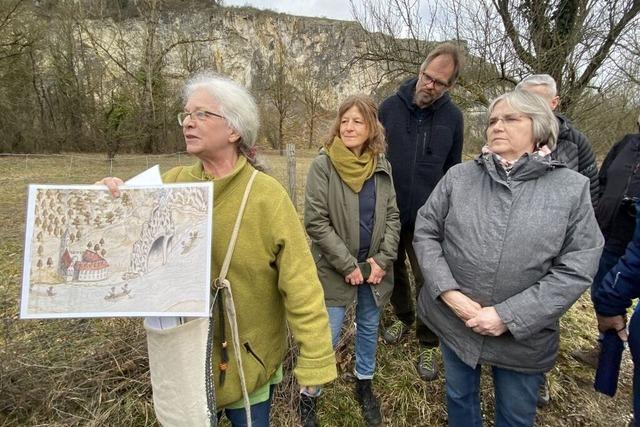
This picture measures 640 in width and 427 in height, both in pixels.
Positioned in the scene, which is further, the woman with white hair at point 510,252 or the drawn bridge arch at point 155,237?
the woman with white hair at point 510,252

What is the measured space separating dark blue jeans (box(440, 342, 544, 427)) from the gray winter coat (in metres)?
0.11

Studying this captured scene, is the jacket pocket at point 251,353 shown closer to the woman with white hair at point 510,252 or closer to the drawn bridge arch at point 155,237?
Answer: the drawn bridge arch at point 155,237

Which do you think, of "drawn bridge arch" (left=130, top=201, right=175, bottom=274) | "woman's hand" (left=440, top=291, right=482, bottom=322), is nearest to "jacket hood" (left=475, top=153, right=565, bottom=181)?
"woman's hand" (left=440, top=291, right=482, bottom=322)

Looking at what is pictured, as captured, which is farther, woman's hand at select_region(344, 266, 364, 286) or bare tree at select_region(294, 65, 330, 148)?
bare tree at select_region(294, 65, 330, 148)

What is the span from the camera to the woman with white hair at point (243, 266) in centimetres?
136

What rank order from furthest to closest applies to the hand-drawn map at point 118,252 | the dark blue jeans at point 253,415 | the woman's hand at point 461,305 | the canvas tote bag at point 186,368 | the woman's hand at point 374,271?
1. the woman's hand at point 374,271
2. the woman's hand at point 461,305
3. the dark blue jeans at point 253,415
4. the canvas tote bag at point 186,368
5. the hand-drawn map at point 118,252

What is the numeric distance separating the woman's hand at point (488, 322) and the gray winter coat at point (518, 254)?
3 centimetres

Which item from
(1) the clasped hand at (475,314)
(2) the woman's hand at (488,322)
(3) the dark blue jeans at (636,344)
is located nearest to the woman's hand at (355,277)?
(1) the clasped hand at (475,314)

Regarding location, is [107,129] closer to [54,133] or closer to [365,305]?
[54,133]

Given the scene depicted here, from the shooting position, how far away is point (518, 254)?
1607mm

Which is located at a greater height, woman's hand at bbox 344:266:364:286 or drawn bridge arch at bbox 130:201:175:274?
drawn bridge arch at bbox 130:201:175:274

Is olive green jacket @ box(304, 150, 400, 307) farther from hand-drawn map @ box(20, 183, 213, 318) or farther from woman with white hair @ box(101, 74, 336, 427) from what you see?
hand-drawn map @ box(20, 183, 213, 318)

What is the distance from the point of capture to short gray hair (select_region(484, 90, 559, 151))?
1696 millimetres

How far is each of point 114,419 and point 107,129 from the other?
19.9 meters
